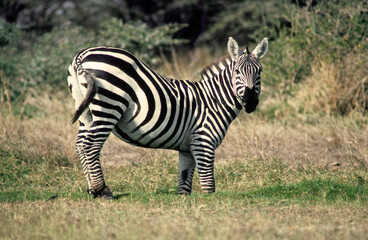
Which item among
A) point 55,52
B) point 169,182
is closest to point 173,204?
point 169,182

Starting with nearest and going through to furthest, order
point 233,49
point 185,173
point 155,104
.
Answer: point 155,104
point 233,49
point 185,173

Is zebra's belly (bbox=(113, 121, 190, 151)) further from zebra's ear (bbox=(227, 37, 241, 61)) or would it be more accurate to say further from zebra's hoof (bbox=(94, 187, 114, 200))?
zebra's ear (bbox=(227, 37, 241, 61))

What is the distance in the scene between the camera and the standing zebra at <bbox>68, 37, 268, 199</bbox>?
5.78 m

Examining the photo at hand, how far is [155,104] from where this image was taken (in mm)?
6105

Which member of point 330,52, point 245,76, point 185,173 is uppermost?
point 330,52

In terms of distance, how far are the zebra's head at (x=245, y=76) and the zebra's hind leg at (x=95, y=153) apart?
1.80m

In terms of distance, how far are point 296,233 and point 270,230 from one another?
0.83 feet

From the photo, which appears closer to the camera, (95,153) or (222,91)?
(95,153)

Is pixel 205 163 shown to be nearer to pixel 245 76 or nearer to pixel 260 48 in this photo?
pixel 245 76

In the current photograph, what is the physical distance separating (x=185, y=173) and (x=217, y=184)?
1040 millimetres

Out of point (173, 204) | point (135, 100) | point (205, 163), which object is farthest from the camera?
point (205, 163)

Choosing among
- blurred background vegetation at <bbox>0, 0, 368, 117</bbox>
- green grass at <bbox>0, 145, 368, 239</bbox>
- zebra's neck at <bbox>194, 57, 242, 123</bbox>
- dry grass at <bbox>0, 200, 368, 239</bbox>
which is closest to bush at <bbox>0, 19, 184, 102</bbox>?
blurred background vegetation at <bbox>0, 0, 368, 117</bbox>

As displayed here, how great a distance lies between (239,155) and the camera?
9070 mm

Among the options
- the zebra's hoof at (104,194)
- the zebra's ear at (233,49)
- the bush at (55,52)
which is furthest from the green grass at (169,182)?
the bush at (55,52)
